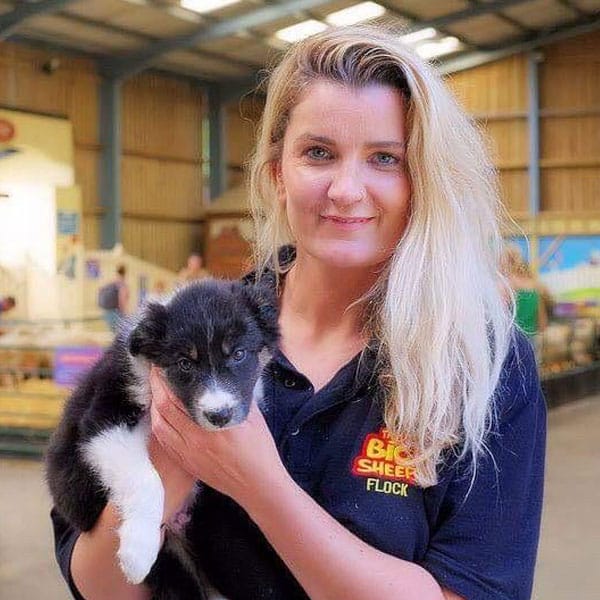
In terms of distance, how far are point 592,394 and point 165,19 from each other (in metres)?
8.60

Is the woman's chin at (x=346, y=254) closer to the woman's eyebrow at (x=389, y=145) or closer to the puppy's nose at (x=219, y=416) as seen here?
the woman's eyebrow at (x=389, y=145)

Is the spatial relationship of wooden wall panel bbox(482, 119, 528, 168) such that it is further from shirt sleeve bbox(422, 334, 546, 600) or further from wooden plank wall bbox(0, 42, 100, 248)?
shirt sleeve bbox(422, 334, 546, 600)

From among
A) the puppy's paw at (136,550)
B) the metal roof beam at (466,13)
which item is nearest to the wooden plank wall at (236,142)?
the metal roof beam at (466,13)

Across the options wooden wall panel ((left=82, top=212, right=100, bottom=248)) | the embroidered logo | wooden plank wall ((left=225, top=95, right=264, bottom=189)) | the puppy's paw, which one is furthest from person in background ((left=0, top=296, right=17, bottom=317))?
the embroidered logo

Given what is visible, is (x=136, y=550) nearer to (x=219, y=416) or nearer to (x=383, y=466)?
(x=219, y=416)

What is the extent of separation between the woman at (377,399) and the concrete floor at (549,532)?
2.67 meters

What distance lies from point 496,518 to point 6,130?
1558 centimetres

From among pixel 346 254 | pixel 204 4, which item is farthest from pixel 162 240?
pixel 346 254

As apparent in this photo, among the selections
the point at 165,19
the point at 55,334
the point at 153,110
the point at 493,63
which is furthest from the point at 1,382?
the point at 493,63

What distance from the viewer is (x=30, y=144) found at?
1617cm

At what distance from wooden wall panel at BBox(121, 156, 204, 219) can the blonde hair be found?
17.4 m

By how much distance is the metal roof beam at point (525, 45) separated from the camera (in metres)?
20.0

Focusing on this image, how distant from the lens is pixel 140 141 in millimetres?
19219

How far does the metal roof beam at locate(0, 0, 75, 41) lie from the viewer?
14.1 metres
